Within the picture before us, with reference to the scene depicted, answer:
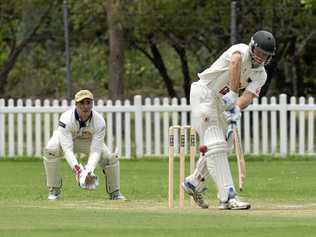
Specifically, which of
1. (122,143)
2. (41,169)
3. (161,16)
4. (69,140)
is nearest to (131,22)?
(161,16)

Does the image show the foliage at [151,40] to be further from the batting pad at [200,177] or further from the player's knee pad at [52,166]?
the batting pad at [200,177]

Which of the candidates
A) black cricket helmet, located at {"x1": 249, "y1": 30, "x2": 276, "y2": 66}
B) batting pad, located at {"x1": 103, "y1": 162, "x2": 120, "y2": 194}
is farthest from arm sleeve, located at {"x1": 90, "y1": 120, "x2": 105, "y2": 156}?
black cricket helmet, located at {"x1": 249, "y1": 30, "x2": 276, "y2": 66}

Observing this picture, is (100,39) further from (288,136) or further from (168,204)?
(168,204)

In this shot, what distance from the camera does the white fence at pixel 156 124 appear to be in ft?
87.8

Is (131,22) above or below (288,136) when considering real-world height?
above

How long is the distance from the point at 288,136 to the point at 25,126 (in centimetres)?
598

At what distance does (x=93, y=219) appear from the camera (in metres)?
12.2

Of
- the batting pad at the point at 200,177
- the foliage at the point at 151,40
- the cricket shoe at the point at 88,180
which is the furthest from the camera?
the foliage at the point at 151,40

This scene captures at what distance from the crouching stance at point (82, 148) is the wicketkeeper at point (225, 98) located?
1.76m

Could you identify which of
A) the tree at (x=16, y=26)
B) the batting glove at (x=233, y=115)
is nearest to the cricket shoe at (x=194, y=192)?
the batting glove at (x=233, y=115)

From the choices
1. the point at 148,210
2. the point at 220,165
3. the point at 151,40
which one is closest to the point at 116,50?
the point at 151,40

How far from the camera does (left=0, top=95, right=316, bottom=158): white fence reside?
2677cm

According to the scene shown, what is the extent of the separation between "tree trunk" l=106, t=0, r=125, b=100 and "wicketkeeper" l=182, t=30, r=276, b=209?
1904 cm

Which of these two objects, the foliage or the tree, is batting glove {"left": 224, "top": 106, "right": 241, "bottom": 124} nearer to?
the foliage
